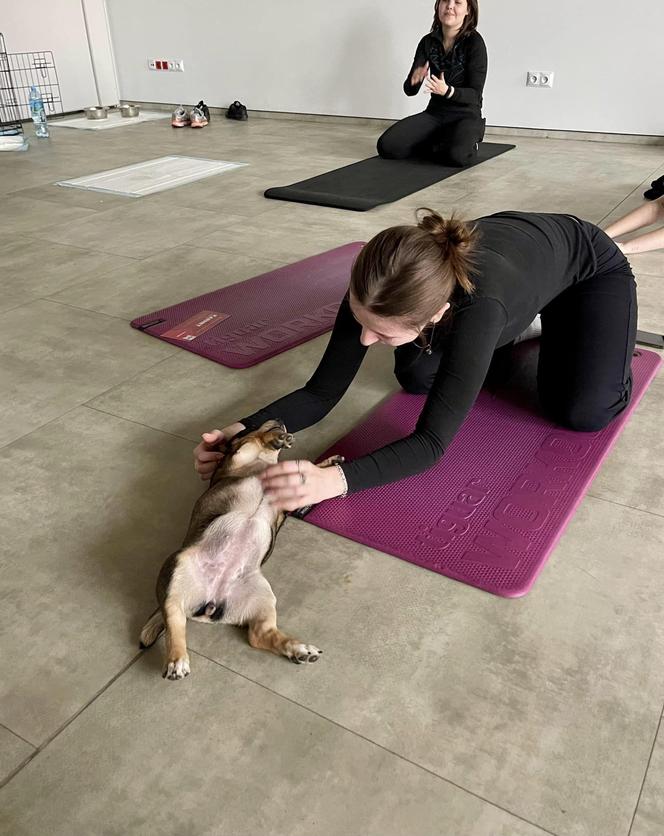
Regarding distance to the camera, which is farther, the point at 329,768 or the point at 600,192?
the point at 600,192

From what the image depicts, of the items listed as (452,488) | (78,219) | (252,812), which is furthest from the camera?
(78,219)

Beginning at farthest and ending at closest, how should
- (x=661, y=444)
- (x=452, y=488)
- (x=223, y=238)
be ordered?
(x=223, y=238)
(x=661, y=444)
(x=452, y=488)

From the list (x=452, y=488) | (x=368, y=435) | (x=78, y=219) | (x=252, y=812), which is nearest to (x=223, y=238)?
(x=78, y=219)

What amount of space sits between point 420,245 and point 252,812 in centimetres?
112

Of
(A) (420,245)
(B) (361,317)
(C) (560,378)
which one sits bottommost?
(C) (560,378)

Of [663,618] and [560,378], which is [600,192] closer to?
[560,378]

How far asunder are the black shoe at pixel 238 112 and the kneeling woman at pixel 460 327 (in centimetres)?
598

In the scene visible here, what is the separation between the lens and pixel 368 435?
7.47 ft

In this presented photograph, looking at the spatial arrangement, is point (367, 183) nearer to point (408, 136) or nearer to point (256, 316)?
point (408, 136)

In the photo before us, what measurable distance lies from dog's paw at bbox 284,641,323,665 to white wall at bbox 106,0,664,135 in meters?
5.69

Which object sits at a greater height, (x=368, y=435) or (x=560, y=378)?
(x=560, y=378)

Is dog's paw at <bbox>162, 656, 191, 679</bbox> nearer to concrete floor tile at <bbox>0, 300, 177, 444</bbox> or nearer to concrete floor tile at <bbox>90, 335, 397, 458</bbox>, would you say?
concrete floor tile at <bbox>90, 335, 397, 458</bbox>

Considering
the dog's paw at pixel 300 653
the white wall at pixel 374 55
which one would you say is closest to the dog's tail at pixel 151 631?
the dog's paw at pixel 300 653

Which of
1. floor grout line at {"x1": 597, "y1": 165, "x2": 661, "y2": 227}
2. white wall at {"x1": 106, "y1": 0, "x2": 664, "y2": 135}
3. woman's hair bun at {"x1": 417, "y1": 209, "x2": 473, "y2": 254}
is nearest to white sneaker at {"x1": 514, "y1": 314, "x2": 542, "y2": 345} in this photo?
woman's hair bun at {"x1": 417, "y1": 209, "x2": 473, "y2": 254}
